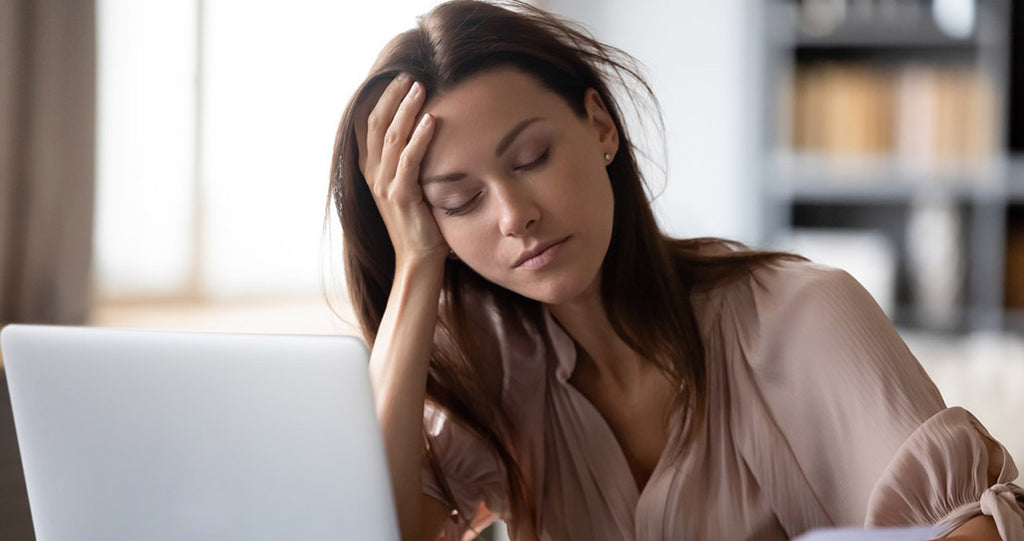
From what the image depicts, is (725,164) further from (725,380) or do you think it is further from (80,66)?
(725,380)

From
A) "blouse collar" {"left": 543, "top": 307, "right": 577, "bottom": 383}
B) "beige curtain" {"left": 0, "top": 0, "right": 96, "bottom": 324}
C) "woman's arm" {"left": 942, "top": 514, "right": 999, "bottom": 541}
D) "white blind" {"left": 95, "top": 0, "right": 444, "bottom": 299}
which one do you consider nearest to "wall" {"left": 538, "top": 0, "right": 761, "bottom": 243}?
"white blind" {"left": 95, "top": 0, "right": 444, "bottom": 299}

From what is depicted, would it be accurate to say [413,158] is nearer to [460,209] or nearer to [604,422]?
[460,209]

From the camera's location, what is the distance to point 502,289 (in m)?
1.36

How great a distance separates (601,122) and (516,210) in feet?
0.63

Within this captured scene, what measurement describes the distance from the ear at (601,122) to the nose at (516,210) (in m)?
0.14

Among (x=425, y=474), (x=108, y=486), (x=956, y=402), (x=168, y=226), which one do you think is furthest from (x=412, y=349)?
(x=168, y=226)

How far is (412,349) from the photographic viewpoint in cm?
120

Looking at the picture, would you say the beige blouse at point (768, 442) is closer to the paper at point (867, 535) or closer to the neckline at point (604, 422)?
the neckline at point (604, 422)

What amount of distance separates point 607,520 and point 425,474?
212 mm

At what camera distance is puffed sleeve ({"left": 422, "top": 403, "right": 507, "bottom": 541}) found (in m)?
A: 1.30

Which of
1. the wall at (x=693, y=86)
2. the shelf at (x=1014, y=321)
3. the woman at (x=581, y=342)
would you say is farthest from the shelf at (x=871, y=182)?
the woman at (x=581, y=342)

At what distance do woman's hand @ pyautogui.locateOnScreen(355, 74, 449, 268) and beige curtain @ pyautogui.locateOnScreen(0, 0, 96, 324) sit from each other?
1.45m

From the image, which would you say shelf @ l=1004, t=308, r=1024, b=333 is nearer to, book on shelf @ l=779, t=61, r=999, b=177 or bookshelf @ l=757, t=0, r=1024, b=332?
bookshelf @ l=757, t=0, r=1024, b=332

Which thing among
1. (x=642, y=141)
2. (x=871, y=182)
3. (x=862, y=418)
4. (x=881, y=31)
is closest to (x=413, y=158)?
(x=862, y=418)
